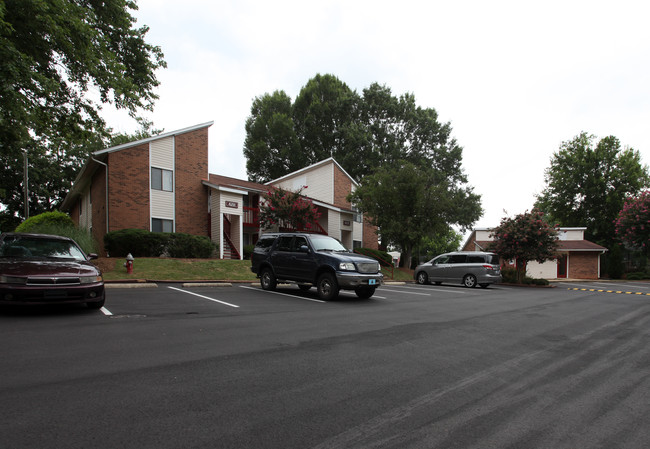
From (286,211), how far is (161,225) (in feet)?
25.4

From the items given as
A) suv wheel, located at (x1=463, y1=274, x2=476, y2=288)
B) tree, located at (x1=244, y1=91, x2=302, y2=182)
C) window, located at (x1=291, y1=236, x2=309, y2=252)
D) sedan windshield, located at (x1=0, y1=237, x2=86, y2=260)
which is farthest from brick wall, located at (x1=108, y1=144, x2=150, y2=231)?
tree, located at (x1=244, y1=91, x2=302, y2=182)

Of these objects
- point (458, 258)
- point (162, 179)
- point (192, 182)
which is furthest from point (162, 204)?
point (458, 258)

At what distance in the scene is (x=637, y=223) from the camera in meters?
29.3

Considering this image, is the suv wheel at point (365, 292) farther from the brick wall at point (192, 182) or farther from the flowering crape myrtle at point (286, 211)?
the brick wall at point (192, 182)

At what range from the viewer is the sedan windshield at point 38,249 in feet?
26.1

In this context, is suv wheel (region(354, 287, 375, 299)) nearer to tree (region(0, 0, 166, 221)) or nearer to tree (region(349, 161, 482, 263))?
tree (region(0, 0, 166, 221))

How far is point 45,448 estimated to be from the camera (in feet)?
8.41

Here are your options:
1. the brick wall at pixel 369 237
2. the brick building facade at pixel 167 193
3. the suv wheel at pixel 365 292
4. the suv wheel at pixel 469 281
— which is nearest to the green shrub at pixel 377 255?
the brick wall at pixel 369 237

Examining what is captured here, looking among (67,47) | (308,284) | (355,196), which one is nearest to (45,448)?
(308,284)

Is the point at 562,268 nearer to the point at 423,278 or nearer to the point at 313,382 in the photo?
the point at 423,278

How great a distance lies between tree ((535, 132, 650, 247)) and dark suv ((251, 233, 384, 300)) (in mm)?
40229

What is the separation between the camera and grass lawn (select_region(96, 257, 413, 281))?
47.9 ft

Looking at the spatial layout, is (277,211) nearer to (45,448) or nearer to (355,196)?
(355,196)

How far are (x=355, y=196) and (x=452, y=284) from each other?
1292 centimetres
